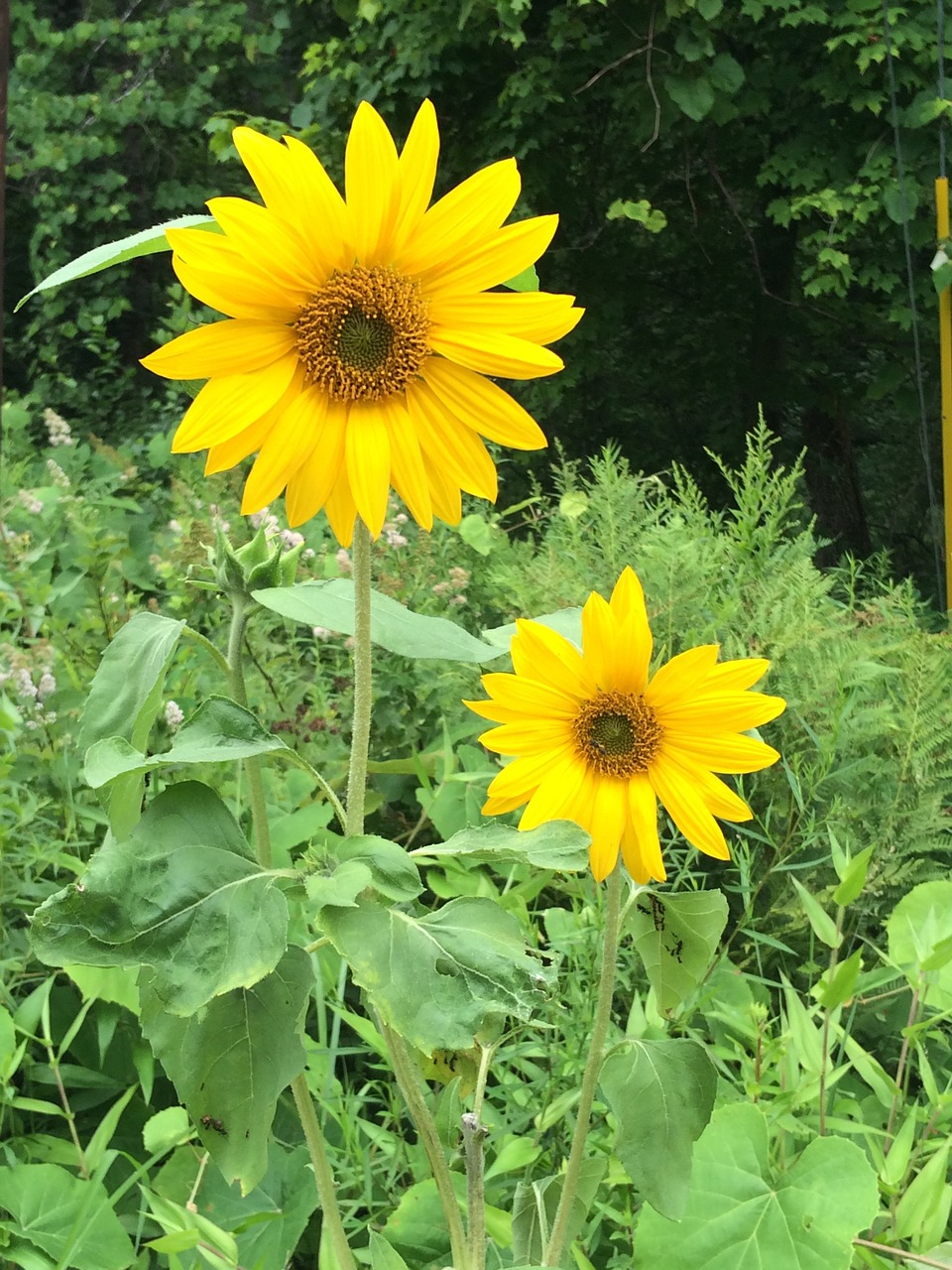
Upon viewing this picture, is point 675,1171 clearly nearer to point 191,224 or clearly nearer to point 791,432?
point 191,224

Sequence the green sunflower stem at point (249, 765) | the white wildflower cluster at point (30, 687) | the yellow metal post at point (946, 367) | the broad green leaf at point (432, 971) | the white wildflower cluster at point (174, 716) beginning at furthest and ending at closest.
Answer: the yellow metal post at point (946, 367) < the white wildflower cluster at point (30, 687) < the white wildflower cluster at point (174, 716) < the green sunflower stem at point (249, 765) < the broad green leaf at point (432, 971)

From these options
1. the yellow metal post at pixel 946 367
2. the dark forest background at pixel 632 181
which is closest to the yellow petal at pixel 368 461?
the yellow metal post at pixel 946 367

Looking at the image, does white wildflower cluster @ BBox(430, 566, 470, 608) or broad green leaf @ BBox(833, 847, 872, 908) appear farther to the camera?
white wildflower cluster @ BBox(430, 566, 470, 608)

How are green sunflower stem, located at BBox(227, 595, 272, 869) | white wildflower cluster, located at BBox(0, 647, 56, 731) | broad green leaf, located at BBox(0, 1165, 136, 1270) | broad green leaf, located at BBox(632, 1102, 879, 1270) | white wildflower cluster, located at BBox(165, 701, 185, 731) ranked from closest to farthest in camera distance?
green sunflower stem, located at BBox(227, 595, 272, 869) → broad green leaf, located at BBox(632, 1102, 879, 1270) → broad green leaf, located at BBox(0, 1165, 136, 1270) → white wildflower cluster, located at BBox(165, 701, 185, 731) → white wildflower cluster, located at BBox(0, 647, 56, 731)

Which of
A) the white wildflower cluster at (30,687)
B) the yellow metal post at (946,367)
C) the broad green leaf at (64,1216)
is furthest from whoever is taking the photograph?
the yellow metal post at (946,367)

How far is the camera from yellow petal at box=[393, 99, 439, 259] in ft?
1.72

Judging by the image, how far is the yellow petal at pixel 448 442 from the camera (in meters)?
0.57

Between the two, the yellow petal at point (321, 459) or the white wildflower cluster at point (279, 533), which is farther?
the white wildflower cluster at point (279, 533)

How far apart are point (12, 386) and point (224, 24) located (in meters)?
2.43

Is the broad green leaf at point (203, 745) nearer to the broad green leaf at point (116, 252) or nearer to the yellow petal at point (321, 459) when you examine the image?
the yellow petal at point (321, 459)

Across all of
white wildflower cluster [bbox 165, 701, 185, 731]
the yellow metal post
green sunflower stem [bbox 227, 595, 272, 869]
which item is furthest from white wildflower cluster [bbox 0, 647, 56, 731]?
the yellow metal post

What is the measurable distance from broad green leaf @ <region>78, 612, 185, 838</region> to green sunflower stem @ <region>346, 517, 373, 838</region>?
0.10m

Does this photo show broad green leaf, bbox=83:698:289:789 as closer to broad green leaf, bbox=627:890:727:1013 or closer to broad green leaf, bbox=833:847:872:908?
broad green leaf, bbox=627:890:727:1013

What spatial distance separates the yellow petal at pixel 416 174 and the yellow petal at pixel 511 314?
39 mm
